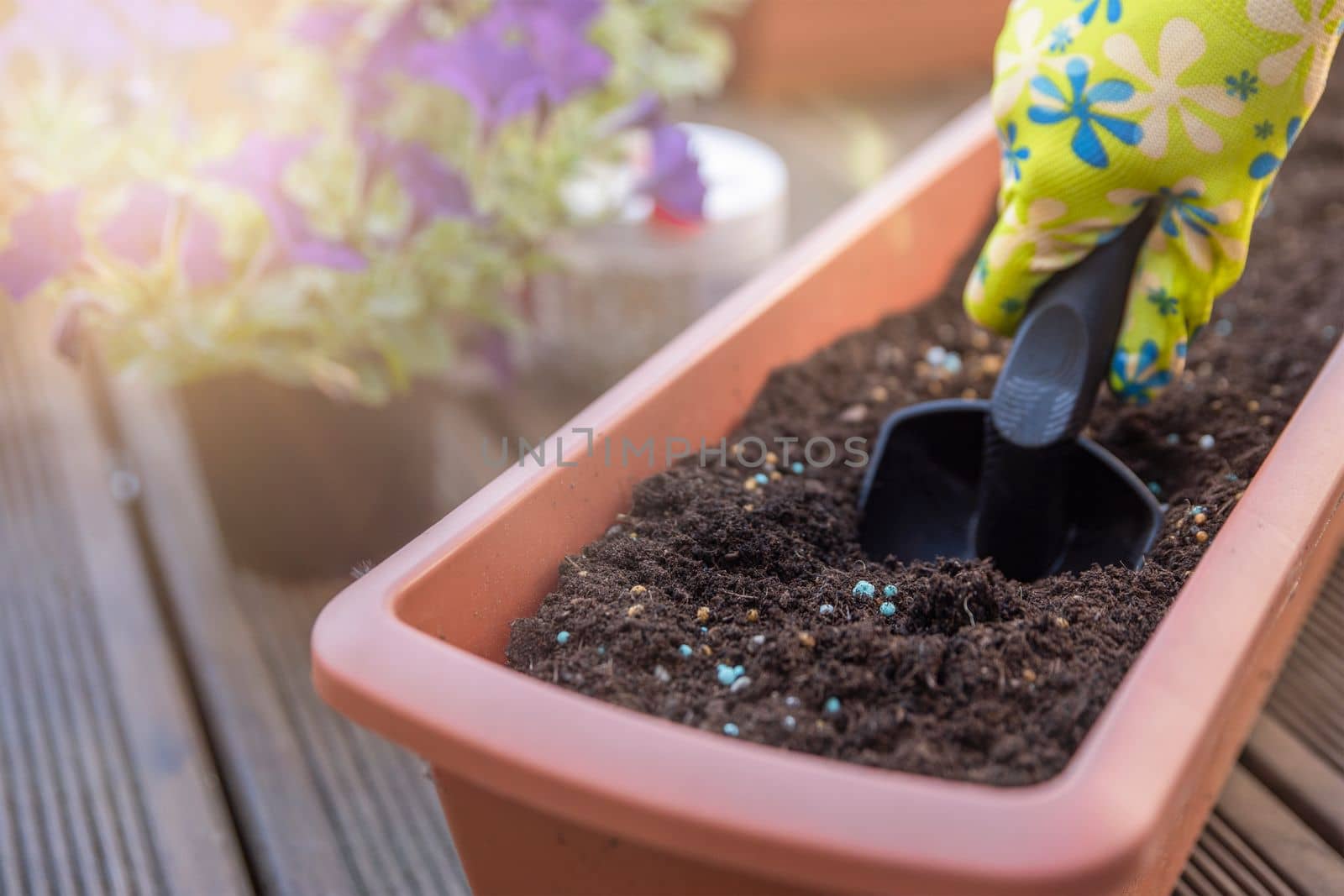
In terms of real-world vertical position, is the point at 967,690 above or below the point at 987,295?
below

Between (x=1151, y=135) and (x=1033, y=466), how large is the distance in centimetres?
17

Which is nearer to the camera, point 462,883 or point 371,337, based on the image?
point 462,883

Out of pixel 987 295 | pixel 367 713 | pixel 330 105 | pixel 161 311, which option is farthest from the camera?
pixel 330 105

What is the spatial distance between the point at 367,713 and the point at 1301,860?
0.57 metres

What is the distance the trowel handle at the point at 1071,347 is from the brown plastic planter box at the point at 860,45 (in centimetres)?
131

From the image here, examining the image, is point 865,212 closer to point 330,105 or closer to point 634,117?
point 634,117

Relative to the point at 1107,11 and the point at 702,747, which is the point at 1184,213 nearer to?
the point at 1107,11

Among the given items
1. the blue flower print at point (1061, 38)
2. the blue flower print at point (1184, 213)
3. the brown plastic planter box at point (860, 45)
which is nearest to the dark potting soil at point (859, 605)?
the blue flower print at point (1184, 213)

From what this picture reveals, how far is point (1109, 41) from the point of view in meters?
0.50

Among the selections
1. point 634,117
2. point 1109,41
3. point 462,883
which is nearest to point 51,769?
point 462,883

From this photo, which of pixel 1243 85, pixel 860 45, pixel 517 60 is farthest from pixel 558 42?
pixel 860 45

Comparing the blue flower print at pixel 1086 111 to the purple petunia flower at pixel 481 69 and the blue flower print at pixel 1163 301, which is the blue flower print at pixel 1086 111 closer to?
the blue flower print at pixel 1163 301

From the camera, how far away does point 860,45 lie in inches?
70.4

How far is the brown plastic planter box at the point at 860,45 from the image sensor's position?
1755 mm
